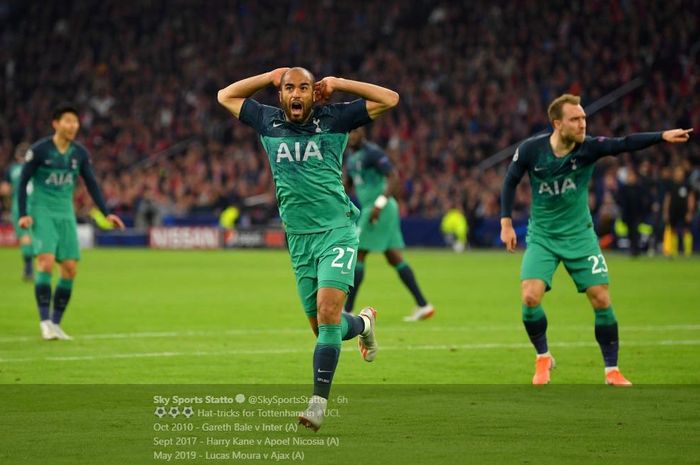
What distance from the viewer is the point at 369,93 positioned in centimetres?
915

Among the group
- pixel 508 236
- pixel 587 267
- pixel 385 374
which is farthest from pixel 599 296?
pixel 385 374

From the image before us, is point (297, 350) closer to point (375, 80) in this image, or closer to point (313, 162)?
point (313, 162)

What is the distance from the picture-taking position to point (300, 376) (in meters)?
11.7

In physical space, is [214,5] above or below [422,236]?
above

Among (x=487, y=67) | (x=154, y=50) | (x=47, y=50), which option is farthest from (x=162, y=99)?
(x=487, y=67)

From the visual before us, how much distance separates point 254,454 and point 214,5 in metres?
47.2

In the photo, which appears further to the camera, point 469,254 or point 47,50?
point 47,50

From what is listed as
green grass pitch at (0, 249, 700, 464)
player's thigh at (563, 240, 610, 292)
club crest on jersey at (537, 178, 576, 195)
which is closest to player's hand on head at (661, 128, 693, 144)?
club crest on jersey at (537, 178, 576, 195)

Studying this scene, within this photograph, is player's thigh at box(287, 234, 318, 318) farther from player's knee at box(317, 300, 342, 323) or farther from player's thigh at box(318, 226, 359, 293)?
player's knee at box(317, 300, 342, 323)

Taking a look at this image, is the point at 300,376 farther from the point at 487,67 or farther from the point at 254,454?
the point at 487,67

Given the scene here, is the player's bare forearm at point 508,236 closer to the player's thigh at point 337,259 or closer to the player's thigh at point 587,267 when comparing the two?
the player's thigh at point 587,267

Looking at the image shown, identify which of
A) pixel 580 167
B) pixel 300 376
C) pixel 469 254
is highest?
pixel 580 167

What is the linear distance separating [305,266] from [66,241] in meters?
6.70

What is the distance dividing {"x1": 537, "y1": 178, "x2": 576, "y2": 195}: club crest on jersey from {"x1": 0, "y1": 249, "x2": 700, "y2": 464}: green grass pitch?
1706mm
